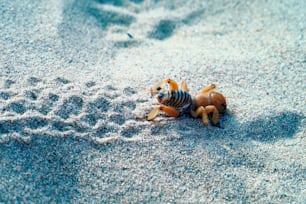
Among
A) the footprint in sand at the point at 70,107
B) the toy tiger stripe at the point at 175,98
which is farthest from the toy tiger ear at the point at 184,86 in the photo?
the footprint in sand at the point at 70,107

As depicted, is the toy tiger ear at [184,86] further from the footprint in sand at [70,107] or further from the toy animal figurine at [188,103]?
the footprint in sand at [70,107]

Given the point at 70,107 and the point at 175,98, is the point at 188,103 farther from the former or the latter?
the point at 70,107

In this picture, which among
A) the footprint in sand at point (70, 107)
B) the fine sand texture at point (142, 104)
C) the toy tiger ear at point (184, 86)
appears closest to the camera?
the fine sand texture at point (142, 104)

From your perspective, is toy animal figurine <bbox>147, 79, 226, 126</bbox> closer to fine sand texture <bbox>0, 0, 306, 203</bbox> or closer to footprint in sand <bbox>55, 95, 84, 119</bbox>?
fine sand texture <bbox>0, 0, 306, 203</bbox>

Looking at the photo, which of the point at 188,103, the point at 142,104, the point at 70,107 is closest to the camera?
the point at 70,107

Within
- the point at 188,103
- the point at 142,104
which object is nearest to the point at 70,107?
the point at 142,104

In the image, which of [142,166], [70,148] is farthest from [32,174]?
[142,166]
